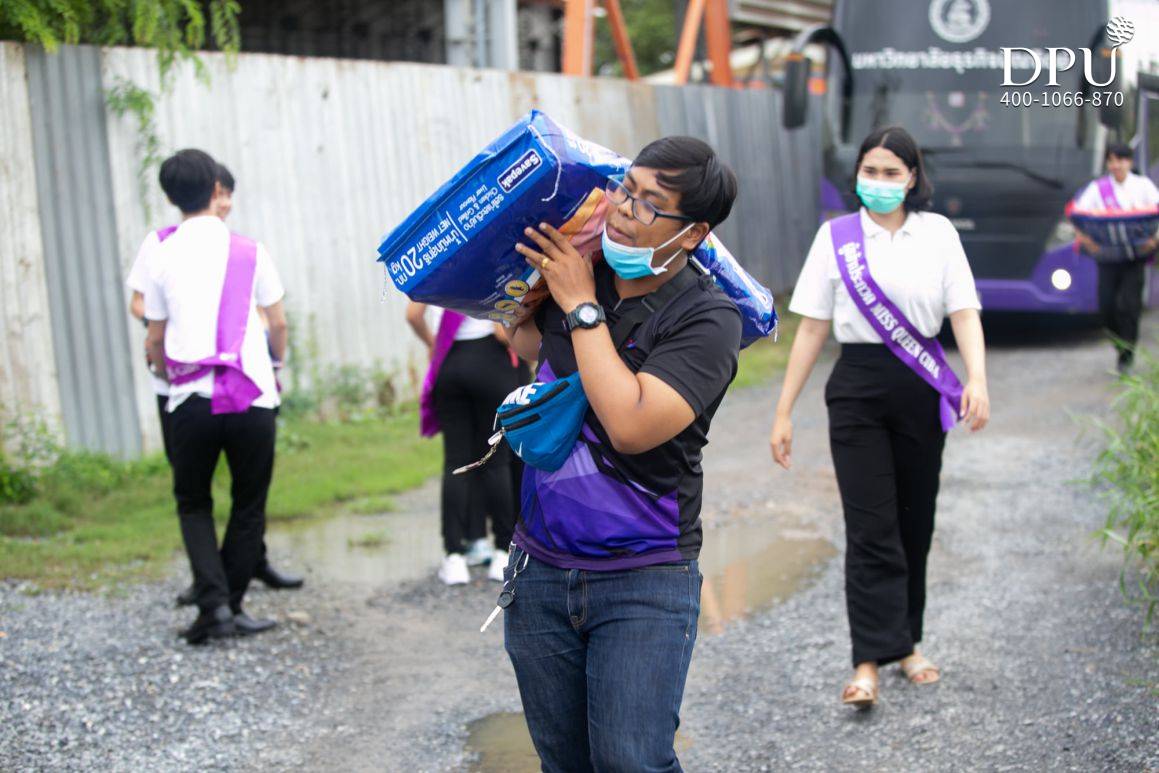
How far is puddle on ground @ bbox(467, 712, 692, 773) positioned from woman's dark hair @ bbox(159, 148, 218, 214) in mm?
2348

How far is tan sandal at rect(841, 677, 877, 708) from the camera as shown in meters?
4.63

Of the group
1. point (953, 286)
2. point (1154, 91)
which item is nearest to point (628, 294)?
point (953, 286)

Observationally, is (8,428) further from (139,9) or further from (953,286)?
(953,286)

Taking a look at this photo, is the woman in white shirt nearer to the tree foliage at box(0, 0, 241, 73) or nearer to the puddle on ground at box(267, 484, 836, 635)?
the puddle on ground at box(267, 484, 836, 635)

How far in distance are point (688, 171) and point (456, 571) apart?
3.88 metres

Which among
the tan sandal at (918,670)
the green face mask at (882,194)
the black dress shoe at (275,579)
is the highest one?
the green face mask at (882,194)

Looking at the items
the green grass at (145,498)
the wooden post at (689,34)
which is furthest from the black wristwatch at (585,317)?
the wooden post at (689,34)

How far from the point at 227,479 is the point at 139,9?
3639 millimetres

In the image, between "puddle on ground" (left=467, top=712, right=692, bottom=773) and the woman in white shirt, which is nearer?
"puddle on ground" (left=467, top=712, right=692, bottom=773)

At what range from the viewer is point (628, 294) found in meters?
2.92

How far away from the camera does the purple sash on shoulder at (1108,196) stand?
10.7 metres

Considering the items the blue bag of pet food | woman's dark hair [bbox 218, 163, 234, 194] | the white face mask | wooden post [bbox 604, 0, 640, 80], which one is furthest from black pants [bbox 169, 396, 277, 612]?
wooden post [bbox 604, 0, 640, 80]

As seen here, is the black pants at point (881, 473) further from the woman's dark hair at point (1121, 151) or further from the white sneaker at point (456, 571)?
the woman's dark hair at point (1121, 151)

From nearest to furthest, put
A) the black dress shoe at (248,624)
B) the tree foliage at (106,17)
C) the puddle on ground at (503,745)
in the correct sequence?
the puddle on ground at (503,745) < the tree foliage at (106,17) < the black dress shoe at (248,624)
